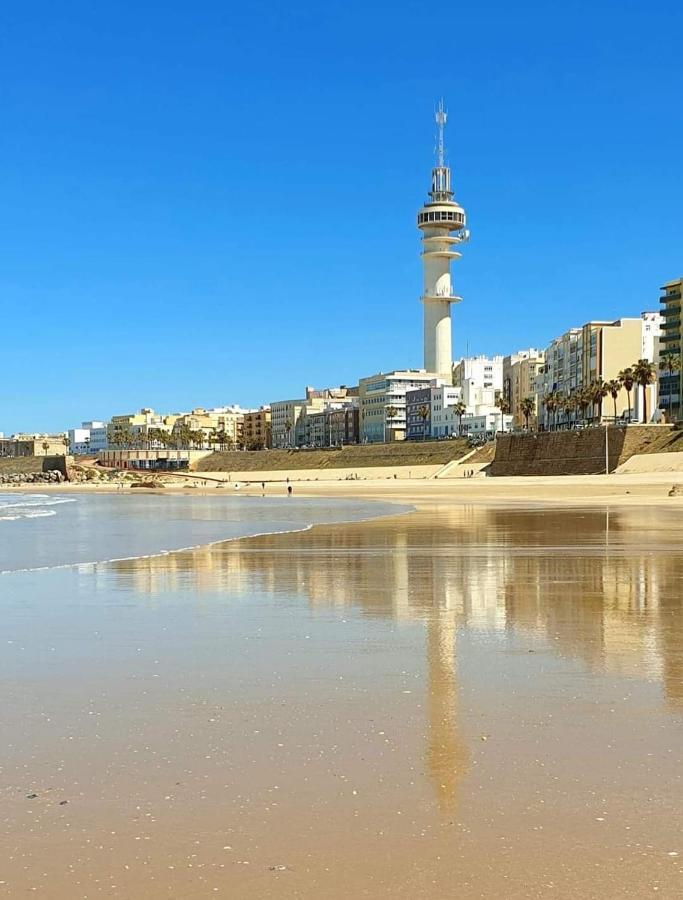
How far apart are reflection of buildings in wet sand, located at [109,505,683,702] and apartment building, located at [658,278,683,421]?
9005cm

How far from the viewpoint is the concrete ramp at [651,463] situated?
8669 centimetres

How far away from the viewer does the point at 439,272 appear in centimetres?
17838

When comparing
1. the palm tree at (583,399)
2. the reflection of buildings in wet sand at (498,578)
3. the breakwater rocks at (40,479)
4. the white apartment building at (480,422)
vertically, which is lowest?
the breakwater rocks at (40,479)

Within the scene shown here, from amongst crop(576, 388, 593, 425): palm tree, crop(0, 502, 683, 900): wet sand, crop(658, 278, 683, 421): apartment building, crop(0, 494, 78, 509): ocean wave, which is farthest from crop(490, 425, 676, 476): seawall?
crop(0, 502, 683, 900): wet sand

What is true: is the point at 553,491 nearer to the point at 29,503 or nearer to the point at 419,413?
the point at 29,503

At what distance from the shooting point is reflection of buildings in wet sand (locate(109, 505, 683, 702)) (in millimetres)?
11641

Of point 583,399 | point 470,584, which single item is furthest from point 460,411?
point 470,584

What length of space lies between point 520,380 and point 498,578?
162 m

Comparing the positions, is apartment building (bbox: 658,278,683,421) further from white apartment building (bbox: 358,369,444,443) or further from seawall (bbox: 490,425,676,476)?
white apartment building (bbox: 358,369,444,443)

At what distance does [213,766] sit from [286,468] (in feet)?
505

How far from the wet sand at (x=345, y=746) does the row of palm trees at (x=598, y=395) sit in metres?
101

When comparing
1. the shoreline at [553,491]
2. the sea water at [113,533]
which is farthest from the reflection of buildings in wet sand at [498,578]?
the shoreline at [553,491]

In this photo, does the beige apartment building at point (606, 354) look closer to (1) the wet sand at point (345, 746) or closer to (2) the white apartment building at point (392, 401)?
(2) the white apartment building at point (392, 401)

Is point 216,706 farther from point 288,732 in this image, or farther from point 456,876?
point 456,876
